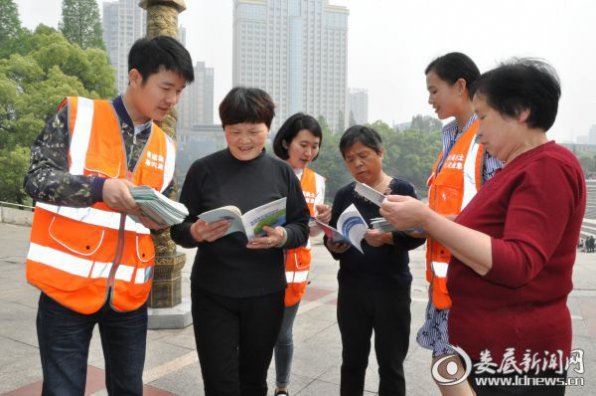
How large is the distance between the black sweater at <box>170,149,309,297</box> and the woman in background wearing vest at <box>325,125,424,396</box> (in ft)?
1.30

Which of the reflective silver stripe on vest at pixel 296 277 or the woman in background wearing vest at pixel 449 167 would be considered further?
the reflective silver stripe on vest at pixel 296 277

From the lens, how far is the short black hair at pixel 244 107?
2105 millimetres

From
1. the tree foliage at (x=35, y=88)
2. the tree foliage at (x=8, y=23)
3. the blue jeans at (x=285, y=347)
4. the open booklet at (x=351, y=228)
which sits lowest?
the blue jeans at (x=285, y=347)

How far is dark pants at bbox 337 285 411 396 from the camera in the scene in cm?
235

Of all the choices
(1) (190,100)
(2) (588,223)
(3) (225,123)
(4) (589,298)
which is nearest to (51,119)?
(3) (225,123)

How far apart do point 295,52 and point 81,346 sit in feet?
334

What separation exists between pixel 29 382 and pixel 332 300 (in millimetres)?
3347

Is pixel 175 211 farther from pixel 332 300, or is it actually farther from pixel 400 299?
pixel 332 300

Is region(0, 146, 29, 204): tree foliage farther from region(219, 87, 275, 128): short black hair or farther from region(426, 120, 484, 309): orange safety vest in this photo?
region(426, 120, 484, 309): orange safety vest

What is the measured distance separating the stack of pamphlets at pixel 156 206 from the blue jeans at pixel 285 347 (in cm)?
Result: 124

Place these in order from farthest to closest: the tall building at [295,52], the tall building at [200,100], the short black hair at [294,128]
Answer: the tall building at [295,52], the tall building at [200,100], the short black hair at [294,128]

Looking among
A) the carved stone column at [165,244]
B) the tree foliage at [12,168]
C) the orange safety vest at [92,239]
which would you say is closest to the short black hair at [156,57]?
the orange safety vest at [92,239]

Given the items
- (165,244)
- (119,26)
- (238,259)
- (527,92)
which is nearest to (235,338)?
(238,259)

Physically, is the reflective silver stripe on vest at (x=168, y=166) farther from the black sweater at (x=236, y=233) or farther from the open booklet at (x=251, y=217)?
the open booklet at (x=251, y=217)
